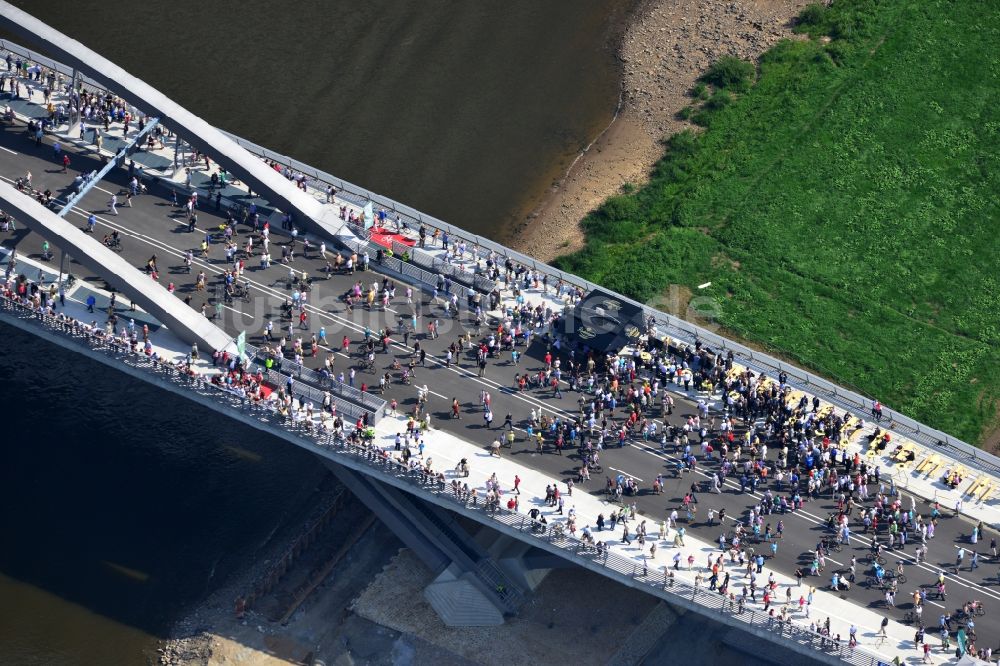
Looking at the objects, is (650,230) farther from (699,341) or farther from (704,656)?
(704,656)

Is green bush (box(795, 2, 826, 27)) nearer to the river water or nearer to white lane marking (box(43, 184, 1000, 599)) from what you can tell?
the river water

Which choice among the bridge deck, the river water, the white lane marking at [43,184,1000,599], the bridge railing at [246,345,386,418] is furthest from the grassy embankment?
the bridge railing at [246,345,386,418]

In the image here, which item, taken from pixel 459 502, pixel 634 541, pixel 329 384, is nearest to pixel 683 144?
pixel 329 384

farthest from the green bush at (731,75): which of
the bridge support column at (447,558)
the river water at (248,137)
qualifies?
the bridge support column at (447,558)

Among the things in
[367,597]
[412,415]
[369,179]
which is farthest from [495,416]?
[369,179]

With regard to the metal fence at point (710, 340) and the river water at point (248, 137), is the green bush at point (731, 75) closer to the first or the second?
the river water at point (248, 137)

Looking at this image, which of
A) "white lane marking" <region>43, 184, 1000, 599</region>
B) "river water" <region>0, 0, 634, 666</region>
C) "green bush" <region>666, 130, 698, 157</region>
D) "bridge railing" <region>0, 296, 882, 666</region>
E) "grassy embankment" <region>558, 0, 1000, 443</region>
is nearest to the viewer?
"bridge railing" <region>0, 296, 882, 666</region>
